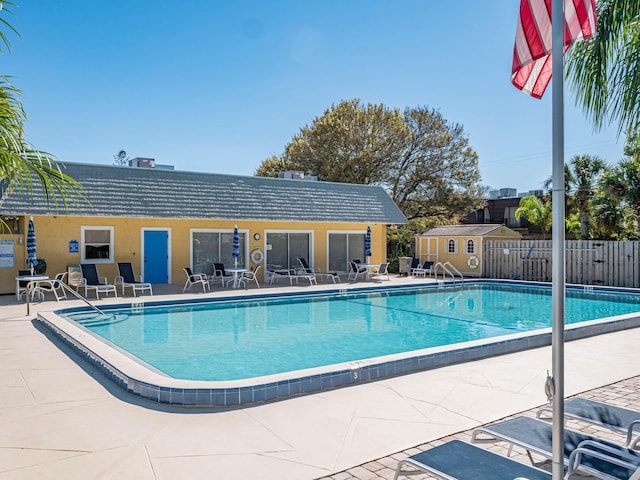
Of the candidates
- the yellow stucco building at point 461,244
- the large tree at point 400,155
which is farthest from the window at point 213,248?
the large tree at point 400,155

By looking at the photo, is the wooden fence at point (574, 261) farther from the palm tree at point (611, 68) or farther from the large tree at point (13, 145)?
the large tree at point (13, 145)

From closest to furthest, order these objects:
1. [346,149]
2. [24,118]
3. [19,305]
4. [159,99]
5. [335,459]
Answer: [24,118] < [335,459] < [19,305] < [159,99] < [346,149]

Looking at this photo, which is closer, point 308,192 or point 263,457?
point 263,457

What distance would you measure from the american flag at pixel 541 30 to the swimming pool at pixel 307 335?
3930mm

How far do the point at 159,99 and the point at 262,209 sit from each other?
6.17 metres

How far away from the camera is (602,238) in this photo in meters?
23.3

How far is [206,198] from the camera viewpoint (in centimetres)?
1784

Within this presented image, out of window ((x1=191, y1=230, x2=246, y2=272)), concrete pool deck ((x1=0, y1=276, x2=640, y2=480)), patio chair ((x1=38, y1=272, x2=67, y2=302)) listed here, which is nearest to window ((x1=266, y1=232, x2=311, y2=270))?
window ((x1=191, y1=230, x2=246, y2=272))

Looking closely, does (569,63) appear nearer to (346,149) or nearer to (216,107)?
(216,107)

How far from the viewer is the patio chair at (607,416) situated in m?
3.83

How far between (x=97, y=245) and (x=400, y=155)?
20.6 metres

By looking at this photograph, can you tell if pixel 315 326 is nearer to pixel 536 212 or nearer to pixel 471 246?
pixel 471 246

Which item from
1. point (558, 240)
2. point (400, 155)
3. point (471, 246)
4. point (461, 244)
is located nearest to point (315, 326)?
point (558, 240)

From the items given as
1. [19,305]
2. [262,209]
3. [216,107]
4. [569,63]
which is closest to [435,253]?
[262,209]
